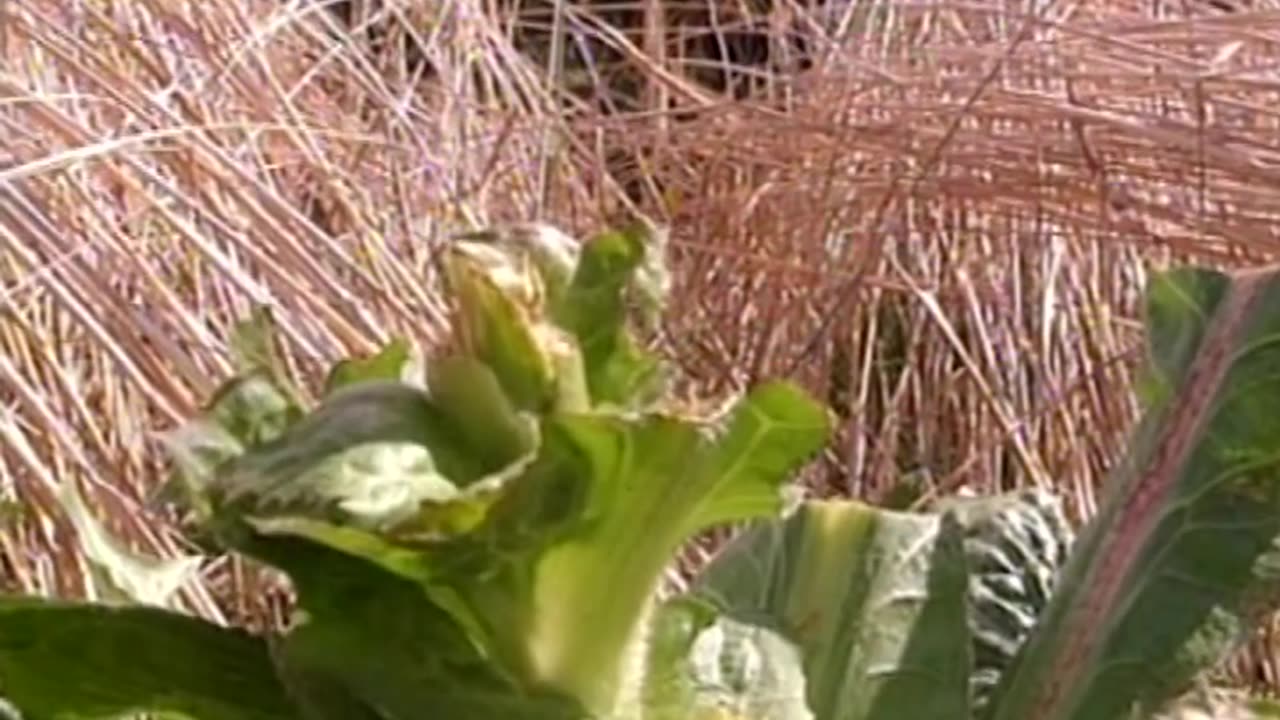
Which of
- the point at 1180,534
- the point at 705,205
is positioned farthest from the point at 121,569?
the point at 705,205

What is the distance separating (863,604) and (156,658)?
127mm

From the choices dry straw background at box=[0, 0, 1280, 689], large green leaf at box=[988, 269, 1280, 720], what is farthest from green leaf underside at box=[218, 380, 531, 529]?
dry straw background at box=[0, 0, 1280, 689]

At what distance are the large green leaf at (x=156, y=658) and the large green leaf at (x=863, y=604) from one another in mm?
81

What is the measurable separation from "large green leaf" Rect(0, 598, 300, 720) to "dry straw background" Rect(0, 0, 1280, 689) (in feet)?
2.34

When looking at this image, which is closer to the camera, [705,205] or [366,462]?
[366,462]

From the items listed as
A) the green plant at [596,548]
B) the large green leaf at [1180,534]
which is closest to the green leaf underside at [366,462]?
the green plant at [596,548]

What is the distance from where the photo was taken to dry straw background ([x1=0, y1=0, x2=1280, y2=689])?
1258 millimetres

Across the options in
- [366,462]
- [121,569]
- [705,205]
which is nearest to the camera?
[366,462]

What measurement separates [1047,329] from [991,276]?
60mm

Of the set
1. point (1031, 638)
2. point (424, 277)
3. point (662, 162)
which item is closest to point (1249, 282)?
point (1031, 638)

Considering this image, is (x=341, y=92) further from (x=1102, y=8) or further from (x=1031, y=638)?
(x=1031, y=638)

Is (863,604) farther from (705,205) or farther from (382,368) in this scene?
(705,205)

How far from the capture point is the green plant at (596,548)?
32 cm

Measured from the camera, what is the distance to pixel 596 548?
0.35 m
